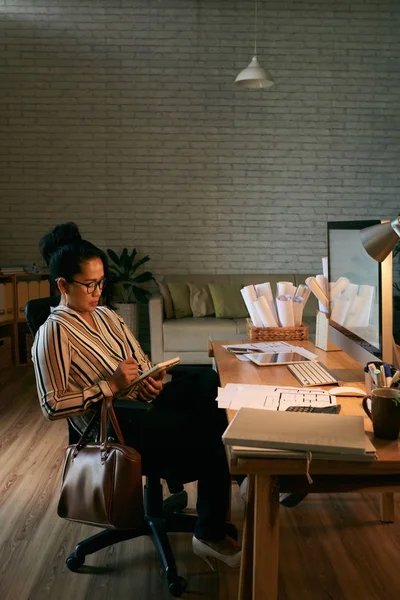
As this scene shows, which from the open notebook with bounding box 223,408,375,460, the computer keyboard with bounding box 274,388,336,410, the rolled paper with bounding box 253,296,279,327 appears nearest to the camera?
the open notebook with bounding box 223,408,375,460

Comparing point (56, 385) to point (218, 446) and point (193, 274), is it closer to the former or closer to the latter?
point (218, 446)

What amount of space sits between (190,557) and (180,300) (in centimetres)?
363

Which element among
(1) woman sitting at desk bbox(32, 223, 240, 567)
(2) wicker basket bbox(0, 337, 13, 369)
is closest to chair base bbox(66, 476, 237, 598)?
(1) woman sitting at desk bbox(32, 223, 240, 567)

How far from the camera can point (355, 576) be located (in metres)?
2.18

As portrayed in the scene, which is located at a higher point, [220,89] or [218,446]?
[220,89]

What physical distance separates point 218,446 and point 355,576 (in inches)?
26.6

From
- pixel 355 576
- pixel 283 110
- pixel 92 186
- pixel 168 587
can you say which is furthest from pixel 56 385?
pixel 283 110

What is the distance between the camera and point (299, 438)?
1.41 metres

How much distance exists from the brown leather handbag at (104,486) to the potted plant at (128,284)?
4.06m

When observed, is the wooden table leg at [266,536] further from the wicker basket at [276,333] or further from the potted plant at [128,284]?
the potted plant at [128,284]

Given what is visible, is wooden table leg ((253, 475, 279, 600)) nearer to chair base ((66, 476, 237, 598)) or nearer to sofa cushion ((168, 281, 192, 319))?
chair base ((66, 476, 237, 598))

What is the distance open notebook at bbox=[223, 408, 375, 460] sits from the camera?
139 cm

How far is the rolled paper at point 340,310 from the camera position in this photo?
233cm

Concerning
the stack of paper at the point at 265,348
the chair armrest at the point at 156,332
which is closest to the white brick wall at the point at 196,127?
the chair armrest at the point at 156,332
